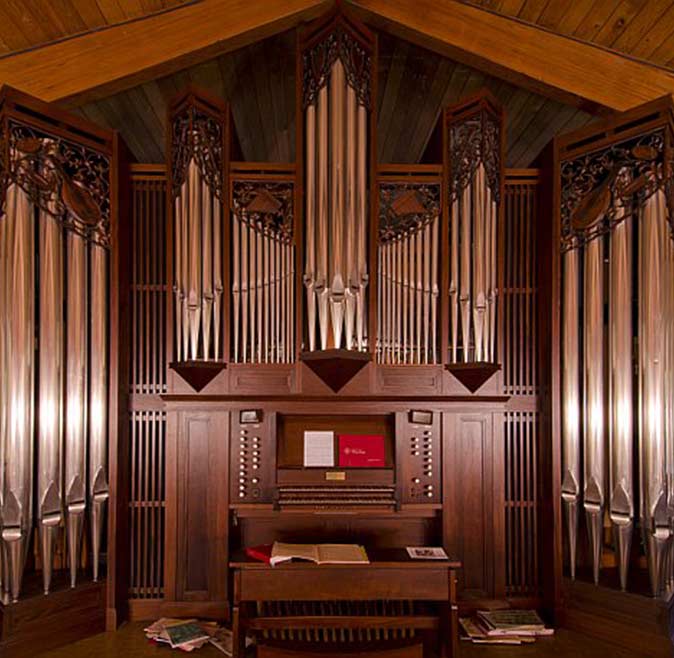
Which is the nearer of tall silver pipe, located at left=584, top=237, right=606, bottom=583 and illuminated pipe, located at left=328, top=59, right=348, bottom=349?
tall silver pipe, located at left=584, top=237, right=606, bottom=583

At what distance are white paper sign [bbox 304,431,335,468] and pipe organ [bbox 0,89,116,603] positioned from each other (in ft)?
3.58

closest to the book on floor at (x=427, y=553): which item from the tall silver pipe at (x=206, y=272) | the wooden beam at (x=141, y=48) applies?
the tall silver pipe at (x=206, y=272)

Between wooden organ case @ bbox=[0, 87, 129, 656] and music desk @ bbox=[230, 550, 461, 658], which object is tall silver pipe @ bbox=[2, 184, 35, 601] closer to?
wooden organ case @ bbox=[0, 87, 129, 656]

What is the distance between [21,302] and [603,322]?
294 cm

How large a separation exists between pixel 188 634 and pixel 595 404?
7.97ft

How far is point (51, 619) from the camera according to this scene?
3266 millimetres

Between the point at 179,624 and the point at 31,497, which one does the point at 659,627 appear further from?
the point at 31,497

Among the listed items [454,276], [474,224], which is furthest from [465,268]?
[474,224]

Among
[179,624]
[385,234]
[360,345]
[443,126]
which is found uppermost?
[443,126]

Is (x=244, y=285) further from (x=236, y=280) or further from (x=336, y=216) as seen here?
(x=336, y=216)

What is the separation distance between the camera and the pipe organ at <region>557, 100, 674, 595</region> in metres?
3.22

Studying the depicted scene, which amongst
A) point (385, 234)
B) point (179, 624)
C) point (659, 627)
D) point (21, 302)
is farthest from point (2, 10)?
point (659, 627)

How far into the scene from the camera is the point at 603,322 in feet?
11.4

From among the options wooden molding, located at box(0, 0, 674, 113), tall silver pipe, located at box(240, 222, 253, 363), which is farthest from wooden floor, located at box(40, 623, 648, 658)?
wooden molding, located at box(0, 0, 674, 113)
